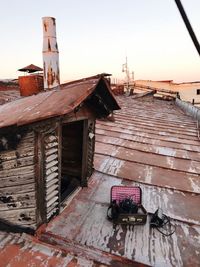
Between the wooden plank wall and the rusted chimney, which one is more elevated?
the rusted chimney

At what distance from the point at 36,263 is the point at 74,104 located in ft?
6.73

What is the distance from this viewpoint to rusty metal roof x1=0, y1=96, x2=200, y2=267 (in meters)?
3.43

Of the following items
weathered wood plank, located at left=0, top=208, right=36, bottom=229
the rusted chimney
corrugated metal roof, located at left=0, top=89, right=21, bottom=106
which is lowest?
weathered wood plank, located at left=0, top=208, right=36, bottom=229

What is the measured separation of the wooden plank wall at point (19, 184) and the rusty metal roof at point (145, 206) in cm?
40

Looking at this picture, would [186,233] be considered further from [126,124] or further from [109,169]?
[126,124]

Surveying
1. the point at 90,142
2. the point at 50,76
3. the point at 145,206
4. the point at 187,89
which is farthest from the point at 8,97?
the point at 187,89

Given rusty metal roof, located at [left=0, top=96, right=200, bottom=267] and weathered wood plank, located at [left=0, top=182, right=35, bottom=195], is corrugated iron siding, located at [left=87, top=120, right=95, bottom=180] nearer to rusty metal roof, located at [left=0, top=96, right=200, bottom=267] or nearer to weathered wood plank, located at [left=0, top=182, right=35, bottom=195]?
rusty metal roof, located at [left=0, top=96, right=200, bottom=267]

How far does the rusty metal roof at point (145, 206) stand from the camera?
343 cm

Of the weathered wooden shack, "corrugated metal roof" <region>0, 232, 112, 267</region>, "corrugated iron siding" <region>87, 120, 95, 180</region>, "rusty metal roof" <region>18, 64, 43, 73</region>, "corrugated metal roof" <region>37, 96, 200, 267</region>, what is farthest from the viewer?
"rusty metal roof" <region>18, 64, 43, 73</region>

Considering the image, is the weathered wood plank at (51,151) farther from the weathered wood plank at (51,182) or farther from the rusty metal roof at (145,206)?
the rusty metal roof at (145,206)

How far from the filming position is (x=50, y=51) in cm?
649

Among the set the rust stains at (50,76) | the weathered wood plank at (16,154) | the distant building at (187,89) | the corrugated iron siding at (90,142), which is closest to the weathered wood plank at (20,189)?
the weathered wood plank at (16,154)

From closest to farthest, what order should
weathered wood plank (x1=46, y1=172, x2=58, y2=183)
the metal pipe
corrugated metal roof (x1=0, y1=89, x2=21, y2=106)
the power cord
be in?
the metal pipe, weathered wood plank (x1=46, y1=172, x2=58, y2=183), the power cord, corrugated metal roof (x1=0, y1=89, x2=21, y2=106)

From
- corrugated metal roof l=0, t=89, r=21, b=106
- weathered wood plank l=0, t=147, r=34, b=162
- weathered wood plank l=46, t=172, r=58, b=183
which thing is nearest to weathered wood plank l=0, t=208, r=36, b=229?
weathered wood plank l=46, t=172, r=58, b=183
